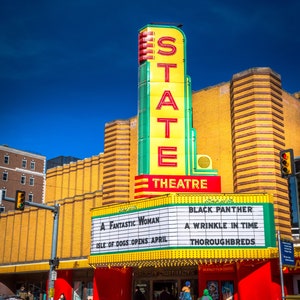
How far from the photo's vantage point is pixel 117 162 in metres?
30.9

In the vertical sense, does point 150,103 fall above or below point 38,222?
above

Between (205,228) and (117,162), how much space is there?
10274mm

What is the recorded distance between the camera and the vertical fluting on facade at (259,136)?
931 inches

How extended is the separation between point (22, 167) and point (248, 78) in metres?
55.8

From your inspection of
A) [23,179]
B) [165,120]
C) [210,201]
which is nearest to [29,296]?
[165,120]

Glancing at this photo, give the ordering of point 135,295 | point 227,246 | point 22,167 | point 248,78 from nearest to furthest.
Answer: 1. point 227,246
2. point 248,78
3. point 135,295
4. point 22,167

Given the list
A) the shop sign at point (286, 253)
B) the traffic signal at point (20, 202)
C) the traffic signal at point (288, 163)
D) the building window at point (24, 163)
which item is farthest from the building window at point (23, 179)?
the traffic signal at point (288, 163)

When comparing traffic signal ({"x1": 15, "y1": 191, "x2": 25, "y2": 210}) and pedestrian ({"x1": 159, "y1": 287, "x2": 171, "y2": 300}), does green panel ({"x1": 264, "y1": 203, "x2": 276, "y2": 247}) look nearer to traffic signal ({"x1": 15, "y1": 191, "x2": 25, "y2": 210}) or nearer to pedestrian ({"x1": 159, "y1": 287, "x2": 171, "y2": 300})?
pedestrian ({"x1": 159, "y1": 287, "x2": 171, "y2": 300})

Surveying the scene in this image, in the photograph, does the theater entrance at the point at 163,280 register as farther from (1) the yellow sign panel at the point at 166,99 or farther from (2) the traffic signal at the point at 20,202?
(2) the traffic signal at the point at 20,202

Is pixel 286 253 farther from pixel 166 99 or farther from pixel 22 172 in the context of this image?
pixel 22 172

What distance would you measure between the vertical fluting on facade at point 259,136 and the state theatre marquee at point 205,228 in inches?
55.2

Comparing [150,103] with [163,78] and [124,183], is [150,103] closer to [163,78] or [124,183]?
[163,78]

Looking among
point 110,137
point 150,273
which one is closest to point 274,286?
point 150,273

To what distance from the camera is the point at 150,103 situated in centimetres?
2642
